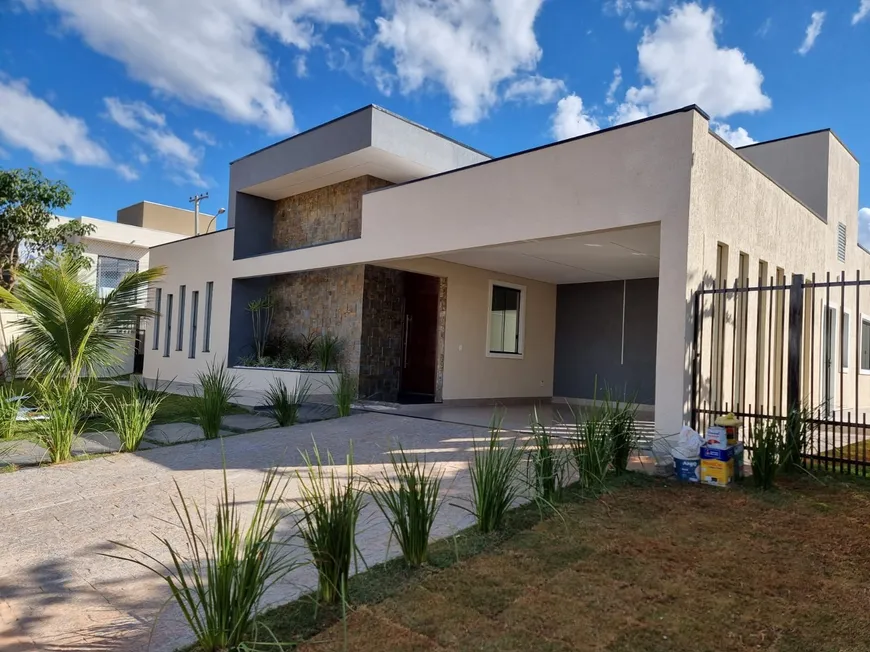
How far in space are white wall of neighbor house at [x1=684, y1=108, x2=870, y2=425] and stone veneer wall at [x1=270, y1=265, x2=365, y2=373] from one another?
667 cm

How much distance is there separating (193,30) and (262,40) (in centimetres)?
203

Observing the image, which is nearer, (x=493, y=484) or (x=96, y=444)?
(x=493, y=484)

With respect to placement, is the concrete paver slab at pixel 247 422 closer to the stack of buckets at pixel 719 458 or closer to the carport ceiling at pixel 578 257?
the carport ceiling at pixel 578 257

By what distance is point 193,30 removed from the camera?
10836mm

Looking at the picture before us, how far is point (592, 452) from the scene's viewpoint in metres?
4.90

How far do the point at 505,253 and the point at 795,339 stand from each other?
4.67 metres

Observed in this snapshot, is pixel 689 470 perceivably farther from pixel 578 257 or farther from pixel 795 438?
pixel 578 257

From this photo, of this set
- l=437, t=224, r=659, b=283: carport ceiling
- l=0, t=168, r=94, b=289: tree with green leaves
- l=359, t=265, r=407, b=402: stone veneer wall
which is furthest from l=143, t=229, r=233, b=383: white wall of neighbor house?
l=437, t=224, r=659, b=283: carport ceiling

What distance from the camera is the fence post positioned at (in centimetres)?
594

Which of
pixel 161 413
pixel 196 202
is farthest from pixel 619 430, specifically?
pixel 196 202

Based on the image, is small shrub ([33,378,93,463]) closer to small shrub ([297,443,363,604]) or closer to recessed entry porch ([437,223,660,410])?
small shrub ([297,443,363,604])

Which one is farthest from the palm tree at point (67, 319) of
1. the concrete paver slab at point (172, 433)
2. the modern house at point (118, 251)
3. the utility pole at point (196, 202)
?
the utility pole at point (196, 202)

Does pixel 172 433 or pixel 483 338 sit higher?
pixel 483 338

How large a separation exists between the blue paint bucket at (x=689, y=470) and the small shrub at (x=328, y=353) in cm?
758
